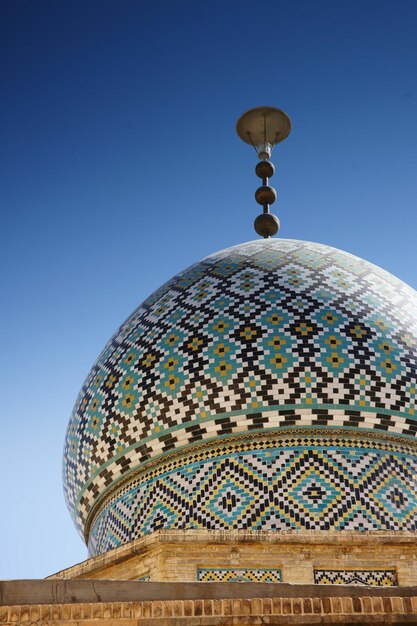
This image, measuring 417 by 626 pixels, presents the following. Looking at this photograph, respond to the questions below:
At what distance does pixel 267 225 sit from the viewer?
8367 mm

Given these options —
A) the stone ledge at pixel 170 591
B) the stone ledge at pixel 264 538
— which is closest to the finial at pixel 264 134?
the stone ledge at pixel 264 538

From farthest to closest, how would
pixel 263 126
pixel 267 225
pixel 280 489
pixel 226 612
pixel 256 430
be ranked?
pixel 263 126 < pixel 267 225 < pixel 256 430 < pixel 280 489 < pixel 226 612

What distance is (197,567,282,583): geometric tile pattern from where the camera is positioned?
5.14 m

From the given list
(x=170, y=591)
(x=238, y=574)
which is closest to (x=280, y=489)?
(x=238, y=574)

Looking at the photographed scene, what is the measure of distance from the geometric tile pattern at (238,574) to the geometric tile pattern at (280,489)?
386 millimetres

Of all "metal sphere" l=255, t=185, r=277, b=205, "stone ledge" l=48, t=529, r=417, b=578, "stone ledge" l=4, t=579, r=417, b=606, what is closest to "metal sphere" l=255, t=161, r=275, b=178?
"metal sphere" l=255, t=185, r=277, b=205

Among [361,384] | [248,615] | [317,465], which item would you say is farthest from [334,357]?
[248,615]

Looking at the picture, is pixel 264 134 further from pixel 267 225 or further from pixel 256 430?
pixel 256 430

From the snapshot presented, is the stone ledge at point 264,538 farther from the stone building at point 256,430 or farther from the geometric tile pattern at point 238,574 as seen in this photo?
the geometric tile pattern at point 238,574

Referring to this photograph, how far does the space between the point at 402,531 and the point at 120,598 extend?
297 cm

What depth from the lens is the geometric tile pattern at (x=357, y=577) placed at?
17.0ft

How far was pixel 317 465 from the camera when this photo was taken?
19.3ft

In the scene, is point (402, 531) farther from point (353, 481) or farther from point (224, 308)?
point (224, 308)

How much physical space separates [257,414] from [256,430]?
0.36ft
